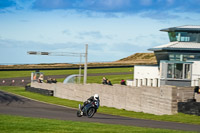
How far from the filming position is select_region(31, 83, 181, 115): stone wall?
88.2 feet

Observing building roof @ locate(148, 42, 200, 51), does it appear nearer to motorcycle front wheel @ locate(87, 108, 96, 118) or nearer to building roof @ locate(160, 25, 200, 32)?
building roof @ locate(160, 25, 200, 32)

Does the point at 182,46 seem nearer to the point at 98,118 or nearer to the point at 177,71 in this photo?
the point at 177,71

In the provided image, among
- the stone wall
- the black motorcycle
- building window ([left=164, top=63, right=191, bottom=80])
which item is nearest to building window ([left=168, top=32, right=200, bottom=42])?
building window ([left=164, top=63, right=191, bottom=80])

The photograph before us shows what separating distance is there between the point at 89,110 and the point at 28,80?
53492 mm

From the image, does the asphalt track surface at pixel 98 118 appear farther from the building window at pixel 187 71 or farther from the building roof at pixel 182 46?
the building roof at pixel 182 46

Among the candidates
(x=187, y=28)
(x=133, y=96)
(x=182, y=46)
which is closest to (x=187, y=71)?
(x=182, y=46)

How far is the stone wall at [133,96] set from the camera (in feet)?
88.2

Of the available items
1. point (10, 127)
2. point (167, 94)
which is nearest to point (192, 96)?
point (167, 94)

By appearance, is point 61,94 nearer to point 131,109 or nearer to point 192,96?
point 131,109

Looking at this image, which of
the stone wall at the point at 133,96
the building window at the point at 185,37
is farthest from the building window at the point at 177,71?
the stone wall at the point at 133,96

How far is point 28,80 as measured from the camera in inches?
2931

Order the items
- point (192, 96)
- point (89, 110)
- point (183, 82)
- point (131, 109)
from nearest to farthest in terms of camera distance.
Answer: point (89, 110), point (192, 96), point (131, 109), point (183, 82)

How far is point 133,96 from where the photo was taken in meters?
32.6

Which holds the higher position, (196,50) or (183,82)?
(196,50)
